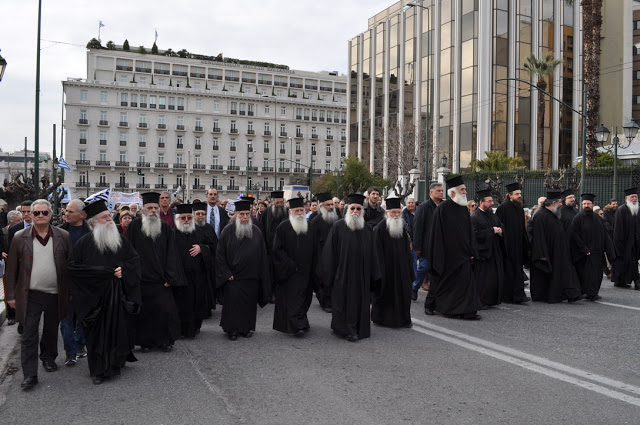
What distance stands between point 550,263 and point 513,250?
29.6 inches

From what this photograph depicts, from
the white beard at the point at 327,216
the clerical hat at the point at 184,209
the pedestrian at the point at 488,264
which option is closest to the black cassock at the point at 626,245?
the pedestrian at the point at 488,264

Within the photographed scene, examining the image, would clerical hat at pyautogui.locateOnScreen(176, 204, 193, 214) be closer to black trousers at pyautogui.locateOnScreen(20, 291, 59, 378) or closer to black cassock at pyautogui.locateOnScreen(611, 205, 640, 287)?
black trousers at pyautogui.locateOnScreen(20, 291, 59, 378)

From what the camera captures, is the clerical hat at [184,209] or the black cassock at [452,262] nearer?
the clerical hat at [184,209]

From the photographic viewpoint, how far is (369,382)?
5.92 metres

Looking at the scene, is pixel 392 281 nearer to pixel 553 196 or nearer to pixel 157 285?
pixel 157 285

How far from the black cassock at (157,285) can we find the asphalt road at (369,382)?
312 millimetres

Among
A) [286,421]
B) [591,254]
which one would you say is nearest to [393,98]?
[591,254]

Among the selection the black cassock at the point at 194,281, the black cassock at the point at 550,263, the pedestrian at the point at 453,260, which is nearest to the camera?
the black cassock at the point at 194,281

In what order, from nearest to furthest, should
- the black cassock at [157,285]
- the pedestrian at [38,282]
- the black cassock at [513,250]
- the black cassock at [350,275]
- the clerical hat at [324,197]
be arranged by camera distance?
the pedestrian at [38,282]
the black cassock at [157,285]
the black cassock at [350,275]
the clerical hat at [324,197]
the black cassock at [513,250]

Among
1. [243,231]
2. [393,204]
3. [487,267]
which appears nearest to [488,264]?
[487,267]

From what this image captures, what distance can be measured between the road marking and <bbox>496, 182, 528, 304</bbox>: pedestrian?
9.65 ft

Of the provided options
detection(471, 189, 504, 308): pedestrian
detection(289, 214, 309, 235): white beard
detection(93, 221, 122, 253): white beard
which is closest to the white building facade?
detection(471, 189, 504, 308): pedestrian

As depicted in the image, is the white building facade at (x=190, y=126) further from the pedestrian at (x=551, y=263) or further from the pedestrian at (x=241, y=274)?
the pedestrian at (x=241, y=274)

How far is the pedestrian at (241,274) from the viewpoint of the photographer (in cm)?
808
